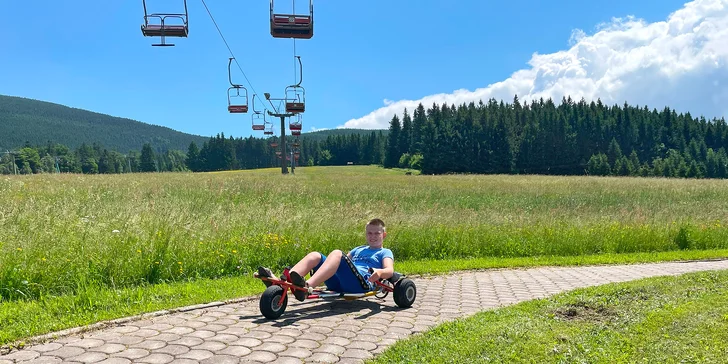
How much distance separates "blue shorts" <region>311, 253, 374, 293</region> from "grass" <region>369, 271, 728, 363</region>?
4.48ft

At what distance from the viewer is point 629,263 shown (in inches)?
457

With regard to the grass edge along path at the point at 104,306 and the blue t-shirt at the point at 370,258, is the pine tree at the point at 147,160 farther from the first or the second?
the blue t-shirt at the point at 370,258

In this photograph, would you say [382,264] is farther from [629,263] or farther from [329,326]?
[629,263]

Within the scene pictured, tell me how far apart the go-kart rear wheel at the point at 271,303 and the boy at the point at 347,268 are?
186 millimetres

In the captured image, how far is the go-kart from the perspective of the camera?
573 cm

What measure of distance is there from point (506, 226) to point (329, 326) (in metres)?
9.56

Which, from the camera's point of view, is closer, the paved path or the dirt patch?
the paved path

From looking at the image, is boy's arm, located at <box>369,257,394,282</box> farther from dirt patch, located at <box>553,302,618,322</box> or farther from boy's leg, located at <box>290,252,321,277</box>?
dirt patch, located at <box>553,302,618,322</box>

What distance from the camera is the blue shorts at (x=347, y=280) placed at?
638 cm

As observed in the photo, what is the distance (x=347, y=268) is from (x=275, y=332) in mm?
1386

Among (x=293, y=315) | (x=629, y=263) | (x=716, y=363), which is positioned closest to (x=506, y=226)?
(x=629, y=263)

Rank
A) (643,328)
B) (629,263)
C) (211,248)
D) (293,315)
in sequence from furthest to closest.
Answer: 1. (629,263)
2. (211,248)
3. (293,315)
4. (643,328)

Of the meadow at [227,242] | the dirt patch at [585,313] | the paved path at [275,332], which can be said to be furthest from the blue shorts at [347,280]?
the dirt patch at [585,313]

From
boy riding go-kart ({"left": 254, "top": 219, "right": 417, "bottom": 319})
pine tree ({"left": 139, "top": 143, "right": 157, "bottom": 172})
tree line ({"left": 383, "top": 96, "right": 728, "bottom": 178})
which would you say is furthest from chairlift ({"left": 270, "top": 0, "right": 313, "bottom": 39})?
pine tree ({"left": 139, "top": 143, "right": 157, "bottom": 172})
